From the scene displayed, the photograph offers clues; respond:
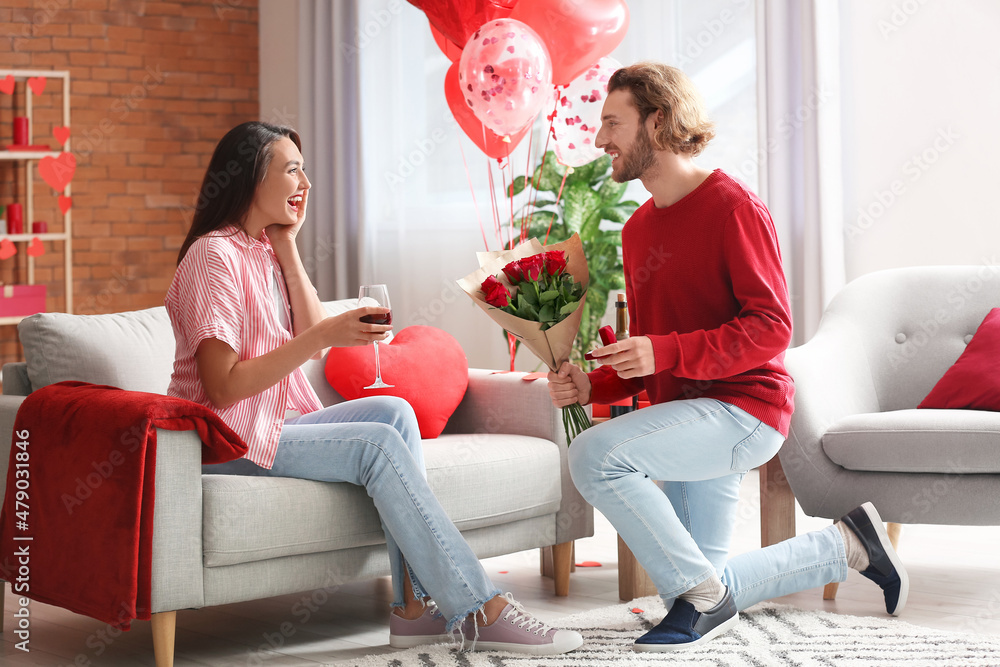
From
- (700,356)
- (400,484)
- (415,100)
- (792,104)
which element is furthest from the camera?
(415,100)

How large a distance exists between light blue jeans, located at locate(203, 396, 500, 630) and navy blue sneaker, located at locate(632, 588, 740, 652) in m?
0.33

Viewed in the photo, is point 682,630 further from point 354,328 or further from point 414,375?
point 414,375

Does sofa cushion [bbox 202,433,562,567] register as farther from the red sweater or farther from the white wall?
the white wall

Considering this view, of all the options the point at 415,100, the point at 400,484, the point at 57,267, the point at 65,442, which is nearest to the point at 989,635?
the point at 400,484

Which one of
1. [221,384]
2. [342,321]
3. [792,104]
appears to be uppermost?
[792,104]

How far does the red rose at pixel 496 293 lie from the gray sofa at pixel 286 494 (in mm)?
494

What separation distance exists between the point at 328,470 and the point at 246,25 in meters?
4.46

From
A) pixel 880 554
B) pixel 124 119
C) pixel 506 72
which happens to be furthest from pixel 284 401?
pixel 124 119

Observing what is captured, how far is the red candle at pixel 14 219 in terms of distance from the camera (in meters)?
5.27

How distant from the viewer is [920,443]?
2.39m

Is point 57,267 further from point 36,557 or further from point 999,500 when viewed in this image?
point 999,500

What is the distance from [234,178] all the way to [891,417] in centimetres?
161

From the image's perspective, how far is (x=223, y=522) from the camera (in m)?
2.06

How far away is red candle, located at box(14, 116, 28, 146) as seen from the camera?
5.23m
